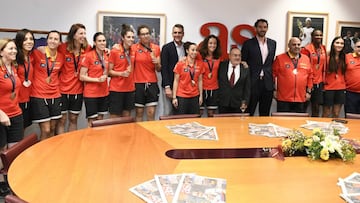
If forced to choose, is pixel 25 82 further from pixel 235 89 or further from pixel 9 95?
pixel 235 89

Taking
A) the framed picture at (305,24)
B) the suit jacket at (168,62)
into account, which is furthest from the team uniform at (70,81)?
the framed picture at (305,24)

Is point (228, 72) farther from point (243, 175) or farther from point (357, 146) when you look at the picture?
point (243, 175)

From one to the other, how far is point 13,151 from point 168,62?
2956mm

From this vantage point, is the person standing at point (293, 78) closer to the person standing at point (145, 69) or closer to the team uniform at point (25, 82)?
the person standing at point (145, 69)

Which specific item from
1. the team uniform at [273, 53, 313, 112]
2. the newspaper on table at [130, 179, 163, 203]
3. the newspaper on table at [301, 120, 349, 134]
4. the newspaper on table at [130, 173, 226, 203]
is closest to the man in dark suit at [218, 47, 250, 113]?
the team uniform at [273, 53, 313, 112]

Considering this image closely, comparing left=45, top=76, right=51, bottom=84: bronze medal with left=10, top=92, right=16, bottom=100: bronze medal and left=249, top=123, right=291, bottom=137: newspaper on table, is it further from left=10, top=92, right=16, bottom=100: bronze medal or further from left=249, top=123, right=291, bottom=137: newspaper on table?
left=249, top=123, right=291, bottom=137: newspaper on table

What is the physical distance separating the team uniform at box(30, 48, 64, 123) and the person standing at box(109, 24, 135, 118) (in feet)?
2.41

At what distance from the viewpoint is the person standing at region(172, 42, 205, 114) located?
4824 millimetres

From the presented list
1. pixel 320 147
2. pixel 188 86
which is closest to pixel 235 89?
pixel 188 86

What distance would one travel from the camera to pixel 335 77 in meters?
5.48

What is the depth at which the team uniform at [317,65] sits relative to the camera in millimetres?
5449

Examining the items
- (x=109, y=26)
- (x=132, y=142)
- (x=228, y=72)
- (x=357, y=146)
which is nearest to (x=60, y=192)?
(x=132, y=142)

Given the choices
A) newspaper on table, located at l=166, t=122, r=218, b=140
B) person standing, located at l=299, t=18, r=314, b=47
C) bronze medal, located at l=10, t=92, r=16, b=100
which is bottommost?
newspaper on table, located at l=166, t=122, r=218, b=140

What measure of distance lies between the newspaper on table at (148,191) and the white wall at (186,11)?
378cm
